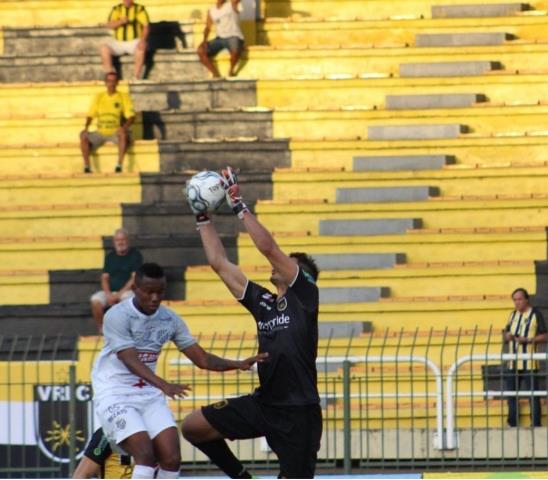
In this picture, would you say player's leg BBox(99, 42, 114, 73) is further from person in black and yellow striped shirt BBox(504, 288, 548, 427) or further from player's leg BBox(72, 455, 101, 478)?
player's leg BBox(72, 455, 101, 478)

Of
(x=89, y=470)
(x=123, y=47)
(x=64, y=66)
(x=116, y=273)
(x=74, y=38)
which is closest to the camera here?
(x=89, y=470)

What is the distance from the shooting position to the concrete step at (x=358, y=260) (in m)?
20.1

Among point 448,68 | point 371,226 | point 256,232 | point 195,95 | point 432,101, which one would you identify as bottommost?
point 371,226

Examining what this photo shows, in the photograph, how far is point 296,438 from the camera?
1155 cm

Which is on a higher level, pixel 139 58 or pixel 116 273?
pixel 139 58

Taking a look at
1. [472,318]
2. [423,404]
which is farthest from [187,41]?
[423,404]

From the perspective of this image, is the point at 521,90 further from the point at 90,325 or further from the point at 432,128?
the point at 90,325

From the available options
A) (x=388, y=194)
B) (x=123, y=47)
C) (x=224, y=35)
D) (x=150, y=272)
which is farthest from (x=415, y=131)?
(x=150, y=272)

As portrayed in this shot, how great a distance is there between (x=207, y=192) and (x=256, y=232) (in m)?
0.41

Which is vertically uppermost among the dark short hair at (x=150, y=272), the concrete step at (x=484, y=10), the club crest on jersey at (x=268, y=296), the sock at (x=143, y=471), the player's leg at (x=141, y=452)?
the concrete step at (x=484, y=10)

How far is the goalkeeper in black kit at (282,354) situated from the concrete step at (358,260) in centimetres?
837

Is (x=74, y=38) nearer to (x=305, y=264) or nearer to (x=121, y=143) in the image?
(x=121, y=143)

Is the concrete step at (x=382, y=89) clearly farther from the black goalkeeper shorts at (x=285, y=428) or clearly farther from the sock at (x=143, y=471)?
the sock at (x=143, y=471)

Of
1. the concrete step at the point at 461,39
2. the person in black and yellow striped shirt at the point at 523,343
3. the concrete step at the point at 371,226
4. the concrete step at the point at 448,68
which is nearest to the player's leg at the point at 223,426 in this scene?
the person in black and yellow striped shirt at the point at 523,343
